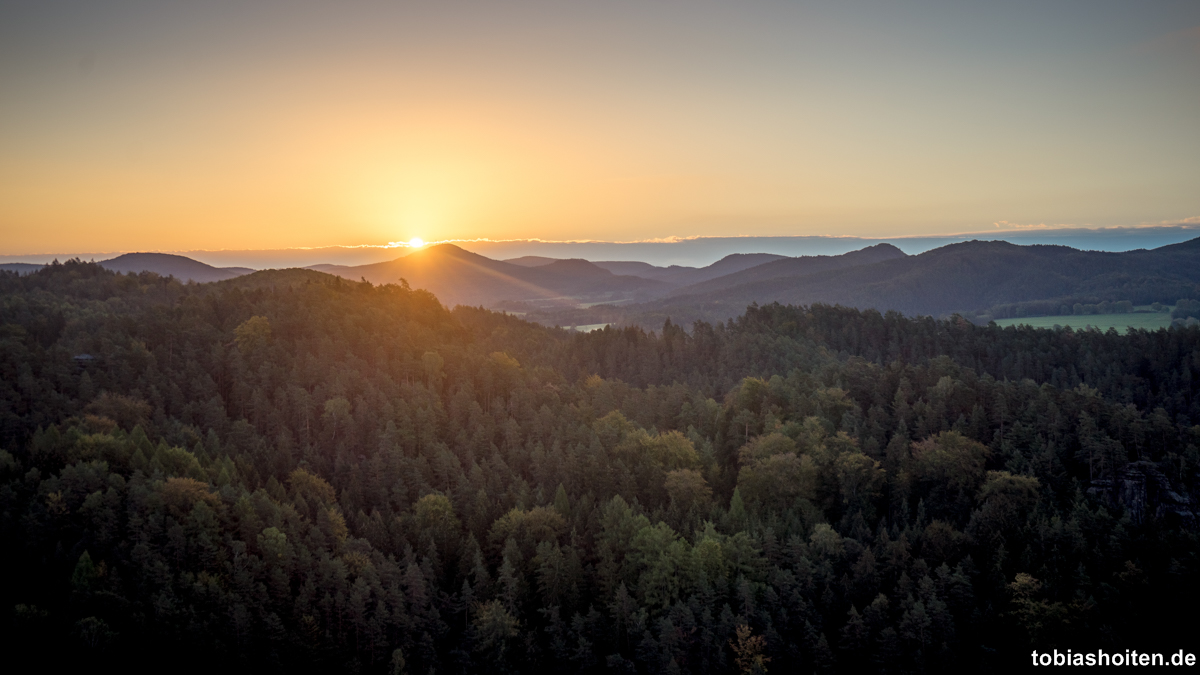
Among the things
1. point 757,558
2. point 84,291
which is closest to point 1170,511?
point 757,558

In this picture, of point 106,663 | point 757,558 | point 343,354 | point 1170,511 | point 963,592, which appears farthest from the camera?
point 343,354

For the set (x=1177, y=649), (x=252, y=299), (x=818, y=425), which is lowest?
(x=1177, y=649)

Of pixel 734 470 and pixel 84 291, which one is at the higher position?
pixel 84 291

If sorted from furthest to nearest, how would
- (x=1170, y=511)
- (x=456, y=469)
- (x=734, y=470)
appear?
1. (x=734, y=470)
2. (x=456, y=469)
3. (x=1170, y=511)

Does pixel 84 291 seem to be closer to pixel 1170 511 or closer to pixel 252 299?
pixel 252 299

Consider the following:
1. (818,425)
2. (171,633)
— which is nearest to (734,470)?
(818,425)

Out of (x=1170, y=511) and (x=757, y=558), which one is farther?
(x=1170, y=511)

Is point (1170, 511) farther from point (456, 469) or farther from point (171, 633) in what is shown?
point (171, 633)
